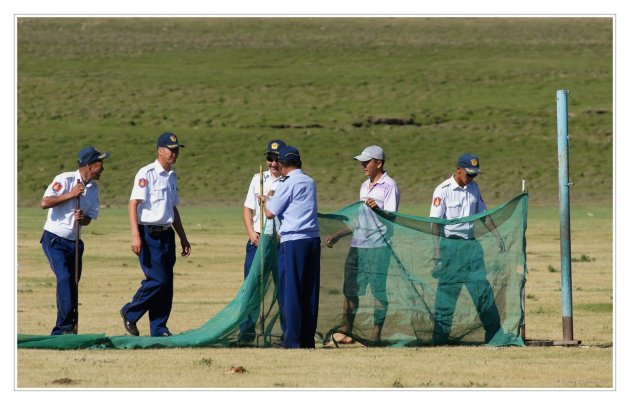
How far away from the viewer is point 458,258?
15.5m

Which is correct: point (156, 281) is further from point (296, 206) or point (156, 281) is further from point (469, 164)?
point (469, 164)

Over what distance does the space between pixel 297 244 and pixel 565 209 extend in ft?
9.29

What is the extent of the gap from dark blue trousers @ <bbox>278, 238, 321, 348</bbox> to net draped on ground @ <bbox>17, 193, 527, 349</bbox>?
31 cm

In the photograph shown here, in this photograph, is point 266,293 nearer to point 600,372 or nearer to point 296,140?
point 600,372

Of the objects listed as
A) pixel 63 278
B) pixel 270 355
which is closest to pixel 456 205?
pixel 270 355

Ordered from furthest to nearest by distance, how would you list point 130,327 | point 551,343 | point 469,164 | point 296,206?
point 130,327 < point 551,343 < point 469,164 < point 296,206

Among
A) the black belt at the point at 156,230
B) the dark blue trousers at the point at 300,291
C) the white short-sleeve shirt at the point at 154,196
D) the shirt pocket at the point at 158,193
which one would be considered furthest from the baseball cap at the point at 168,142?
the dark blue trousers at the point at 300,291

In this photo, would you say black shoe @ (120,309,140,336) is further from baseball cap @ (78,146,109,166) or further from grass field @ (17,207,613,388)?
baseball cap @ (78,146,109,166)

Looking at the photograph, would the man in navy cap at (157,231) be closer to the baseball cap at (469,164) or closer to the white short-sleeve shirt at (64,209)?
the white short-sleeve shirt at (64,209)

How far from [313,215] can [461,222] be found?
5.67ft

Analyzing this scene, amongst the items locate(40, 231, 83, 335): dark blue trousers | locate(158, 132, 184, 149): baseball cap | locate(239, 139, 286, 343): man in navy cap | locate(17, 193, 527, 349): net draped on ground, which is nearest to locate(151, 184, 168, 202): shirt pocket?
locate(158, 132, 184, 149): baseball cap

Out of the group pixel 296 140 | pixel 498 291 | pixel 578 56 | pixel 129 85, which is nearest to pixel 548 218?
pixel 296 140

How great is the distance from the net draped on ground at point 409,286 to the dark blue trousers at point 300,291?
1.02 ft

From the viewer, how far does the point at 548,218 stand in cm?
4525
